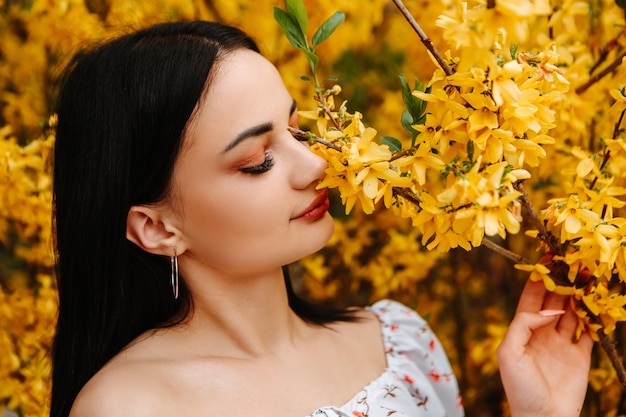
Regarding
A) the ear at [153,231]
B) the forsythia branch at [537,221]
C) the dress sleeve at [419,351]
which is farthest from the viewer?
the dress sleeve at [419,351]

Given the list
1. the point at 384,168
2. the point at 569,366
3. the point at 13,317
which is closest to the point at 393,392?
the point at 569,366

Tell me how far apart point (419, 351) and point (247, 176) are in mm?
644

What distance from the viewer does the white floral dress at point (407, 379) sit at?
129 centimetres

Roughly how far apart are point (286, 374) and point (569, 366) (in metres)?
0.51

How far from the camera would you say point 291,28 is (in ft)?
3.46

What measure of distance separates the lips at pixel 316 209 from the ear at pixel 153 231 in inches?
8.6

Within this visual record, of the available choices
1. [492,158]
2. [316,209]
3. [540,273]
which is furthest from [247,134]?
[540,273]

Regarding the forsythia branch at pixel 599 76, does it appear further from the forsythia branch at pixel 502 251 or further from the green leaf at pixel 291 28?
the green leaf at pixel 291 28

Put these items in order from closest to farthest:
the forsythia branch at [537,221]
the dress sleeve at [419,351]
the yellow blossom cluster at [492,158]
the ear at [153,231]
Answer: the yellow blossom cluster at [492,158]
the forsythia branch at [537,221]
the ear at [153,231]
the dress sleeve at [419,351]

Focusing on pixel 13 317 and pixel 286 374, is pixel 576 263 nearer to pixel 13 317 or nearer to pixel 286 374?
pixel 286 374

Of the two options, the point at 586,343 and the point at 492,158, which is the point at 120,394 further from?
the point at 586,343

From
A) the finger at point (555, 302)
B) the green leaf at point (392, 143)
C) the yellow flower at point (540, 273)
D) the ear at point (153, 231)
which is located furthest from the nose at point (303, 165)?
the finger at point (555, 302)

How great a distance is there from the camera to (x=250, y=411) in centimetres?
120

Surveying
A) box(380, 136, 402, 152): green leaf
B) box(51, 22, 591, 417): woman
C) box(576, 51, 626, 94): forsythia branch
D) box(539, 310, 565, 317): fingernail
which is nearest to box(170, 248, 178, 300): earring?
box(51, 22, 591, 417): woman
